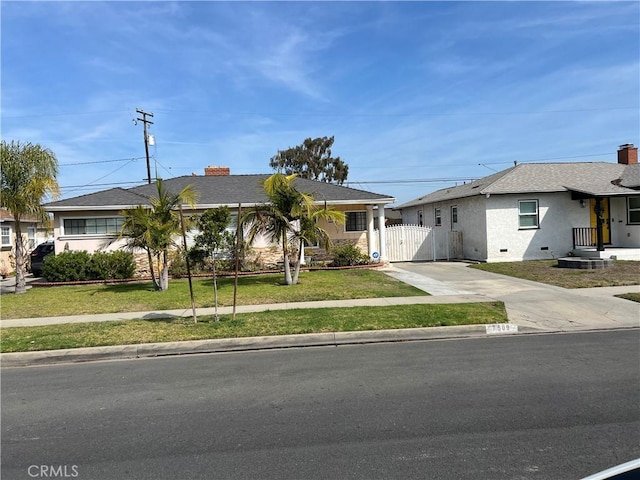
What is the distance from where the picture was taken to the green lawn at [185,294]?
11852 mm

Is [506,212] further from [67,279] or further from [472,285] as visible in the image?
[67,279]

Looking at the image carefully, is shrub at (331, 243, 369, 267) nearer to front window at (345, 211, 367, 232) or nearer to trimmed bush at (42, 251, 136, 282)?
front window at (345, 211, 367, 232)

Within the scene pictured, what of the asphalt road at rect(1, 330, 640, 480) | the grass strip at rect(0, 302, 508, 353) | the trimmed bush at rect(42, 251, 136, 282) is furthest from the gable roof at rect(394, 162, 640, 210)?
the trimmed bush at rect(42, 251, 136, 282)

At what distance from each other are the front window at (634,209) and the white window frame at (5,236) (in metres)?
30.9

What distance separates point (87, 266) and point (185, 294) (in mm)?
6081

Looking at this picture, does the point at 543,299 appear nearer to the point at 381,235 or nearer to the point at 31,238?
the point at 381,235

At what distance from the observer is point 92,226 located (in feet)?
63.5

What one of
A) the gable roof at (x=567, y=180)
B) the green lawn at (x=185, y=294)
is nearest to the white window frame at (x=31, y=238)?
the green lawn at (x=185, y=294)

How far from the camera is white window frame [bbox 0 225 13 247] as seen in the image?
24.4 m

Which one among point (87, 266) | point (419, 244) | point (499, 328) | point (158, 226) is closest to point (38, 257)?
point (87, 266)

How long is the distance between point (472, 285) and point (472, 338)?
616cm

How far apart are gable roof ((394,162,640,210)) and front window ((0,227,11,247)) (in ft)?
77.8

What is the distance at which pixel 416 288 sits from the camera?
13.5 metres

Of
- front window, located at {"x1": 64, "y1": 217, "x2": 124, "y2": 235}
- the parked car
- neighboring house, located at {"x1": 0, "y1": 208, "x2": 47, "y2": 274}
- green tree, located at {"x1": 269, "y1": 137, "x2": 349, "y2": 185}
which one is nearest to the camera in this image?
front window, located at {"x1": 64, "y1": 217, "x2": 124, "y2": 235}
